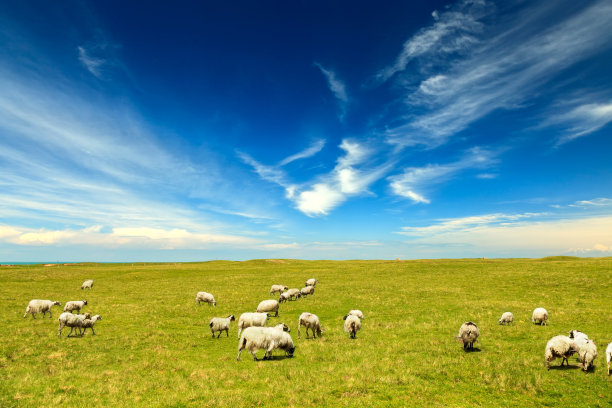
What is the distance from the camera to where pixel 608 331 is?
20.7 metres

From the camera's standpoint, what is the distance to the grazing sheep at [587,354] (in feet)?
44.1

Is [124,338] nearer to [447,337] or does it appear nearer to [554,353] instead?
[447,337]

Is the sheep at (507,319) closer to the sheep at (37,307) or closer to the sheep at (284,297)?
the sheep at (284,297)

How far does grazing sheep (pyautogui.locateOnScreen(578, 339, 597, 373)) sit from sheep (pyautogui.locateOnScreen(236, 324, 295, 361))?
13860 mm

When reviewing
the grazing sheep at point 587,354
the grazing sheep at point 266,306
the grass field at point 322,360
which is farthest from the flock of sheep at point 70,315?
the grazing sheep at point 587,354

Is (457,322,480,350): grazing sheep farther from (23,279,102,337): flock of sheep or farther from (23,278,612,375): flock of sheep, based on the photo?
(23,279,102,337): flock of sheep

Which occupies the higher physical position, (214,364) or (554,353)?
(554,353)

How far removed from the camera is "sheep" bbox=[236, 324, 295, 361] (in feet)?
53.9

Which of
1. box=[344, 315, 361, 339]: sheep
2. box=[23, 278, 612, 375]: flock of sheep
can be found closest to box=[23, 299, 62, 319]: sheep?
box=[23, 278, 612, 375]: flock of sheep

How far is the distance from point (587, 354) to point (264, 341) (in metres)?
15.4

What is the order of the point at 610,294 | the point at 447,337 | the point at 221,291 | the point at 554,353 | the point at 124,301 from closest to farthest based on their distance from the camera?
the point at 554,353 → the point at 447,337 → the point at 610,294 → the point at 124,301 → the point at 221,291

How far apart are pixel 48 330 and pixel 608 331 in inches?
1633

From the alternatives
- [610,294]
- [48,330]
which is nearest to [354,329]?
[48,330]

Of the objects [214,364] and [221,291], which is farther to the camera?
[221,291]
